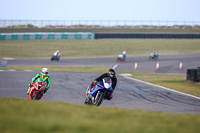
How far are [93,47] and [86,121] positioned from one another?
57.0 m

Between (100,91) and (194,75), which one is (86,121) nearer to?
(100,91)

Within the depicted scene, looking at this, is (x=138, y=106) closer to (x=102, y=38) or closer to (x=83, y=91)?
(x=83, y=91)

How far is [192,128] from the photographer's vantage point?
317 inches

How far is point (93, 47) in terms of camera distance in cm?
6378

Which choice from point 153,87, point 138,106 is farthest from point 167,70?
point 138,106

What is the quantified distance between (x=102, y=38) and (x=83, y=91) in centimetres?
4809

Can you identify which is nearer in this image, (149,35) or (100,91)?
(100,91)

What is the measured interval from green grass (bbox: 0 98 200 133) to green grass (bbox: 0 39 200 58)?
152 ft

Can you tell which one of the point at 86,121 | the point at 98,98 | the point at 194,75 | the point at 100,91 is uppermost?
the point at 86,121

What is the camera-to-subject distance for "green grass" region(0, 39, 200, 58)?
57.1m

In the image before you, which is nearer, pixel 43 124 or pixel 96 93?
pixel 43 124

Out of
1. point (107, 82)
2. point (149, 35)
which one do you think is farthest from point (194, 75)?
point (149, 35)

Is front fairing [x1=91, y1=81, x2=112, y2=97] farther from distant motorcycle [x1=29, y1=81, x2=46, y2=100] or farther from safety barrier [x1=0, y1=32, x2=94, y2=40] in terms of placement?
safety barrier [x1=0, y1=32, x2=94, y2=40]

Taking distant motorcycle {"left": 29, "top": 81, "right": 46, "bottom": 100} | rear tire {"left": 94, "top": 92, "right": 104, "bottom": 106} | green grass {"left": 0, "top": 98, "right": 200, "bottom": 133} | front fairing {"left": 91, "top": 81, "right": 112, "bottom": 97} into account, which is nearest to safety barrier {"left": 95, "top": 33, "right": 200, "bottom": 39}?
distant motorcycle {"left": 29, "top": 81, "right": 46, "bottom": 100}
